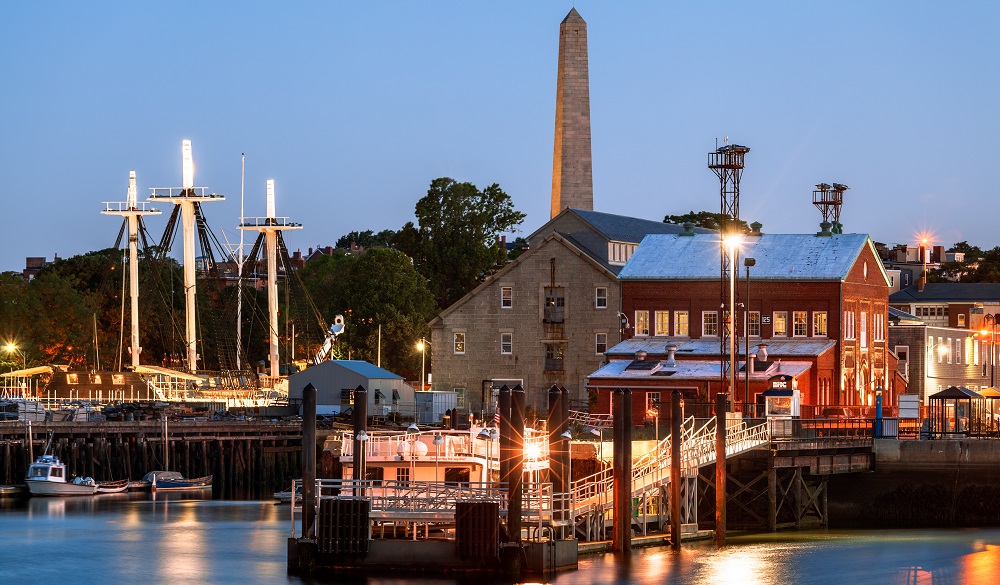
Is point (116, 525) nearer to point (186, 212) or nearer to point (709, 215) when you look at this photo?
point (186, 212)

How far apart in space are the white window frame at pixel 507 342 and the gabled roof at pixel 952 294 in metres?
56.1

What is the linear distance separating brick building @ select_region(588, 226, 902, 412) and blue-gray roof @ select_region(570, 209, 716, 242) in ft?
45.7

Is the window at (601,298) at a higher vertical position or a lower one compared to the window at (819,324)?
higher

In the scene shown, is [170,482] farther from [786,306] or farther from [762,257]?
[762,257]

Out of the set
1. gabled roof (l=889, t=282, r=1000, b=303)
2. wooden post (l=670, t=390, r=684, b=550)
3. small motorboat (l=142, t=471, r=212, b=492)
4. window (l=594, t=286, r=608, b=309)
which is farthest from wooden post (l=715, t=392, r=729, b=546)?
gabled roof (l=889, t=282, r=1000, b=303)

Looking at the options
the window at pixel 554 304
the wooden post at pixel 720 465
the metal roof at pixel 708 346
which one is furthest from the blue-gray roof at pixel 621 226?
the wooden post at pixel 720 465

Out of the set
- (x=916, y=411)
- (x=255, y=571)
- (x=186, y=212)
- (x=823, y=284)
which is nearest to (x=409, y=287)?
(x=186, y=212)

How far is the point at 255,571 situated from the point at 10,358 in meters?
71.5

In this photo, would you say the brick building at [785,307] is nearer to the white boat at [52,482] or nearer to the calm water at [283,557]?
the calm water at [283,557]

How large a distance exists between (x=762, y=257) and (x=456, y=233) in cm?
4303

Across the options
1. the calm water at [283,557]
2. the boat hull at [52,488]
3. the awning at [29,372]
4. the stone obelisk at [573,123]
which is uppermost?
the stone obelisk at [573,123]

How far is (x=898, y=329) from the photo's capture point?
97.6 meters

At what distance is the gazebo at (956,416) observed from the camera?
68.8m

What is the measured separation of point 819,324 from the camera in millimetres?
85375
